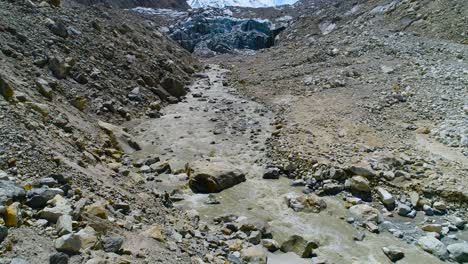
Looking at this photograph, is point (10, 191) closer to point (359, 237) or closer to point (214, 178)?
point (214, 178)

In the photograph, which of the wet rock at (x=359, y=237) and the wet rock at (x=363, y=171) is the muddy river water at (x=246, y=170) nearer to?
the wet rock at (x=359, y=237)

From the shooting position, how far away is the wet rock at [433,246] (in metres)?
6.73

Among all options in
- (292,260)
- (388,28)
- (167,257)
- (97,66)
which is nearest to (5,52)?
(97,66)

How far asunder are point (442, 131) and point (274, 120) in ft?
19.8

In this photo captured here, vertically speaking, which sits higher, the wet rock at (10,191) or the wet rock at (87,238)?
the wet rock at (10,191)

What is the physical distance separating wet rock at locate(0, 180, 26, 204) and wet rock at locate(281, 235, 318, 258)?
14.5 ft

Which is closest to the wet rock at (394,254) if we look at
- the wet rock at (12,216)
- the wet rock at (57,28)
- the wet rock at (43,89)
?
the wet rock at (12,216)

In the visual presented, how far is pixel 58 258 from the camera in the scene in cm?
396

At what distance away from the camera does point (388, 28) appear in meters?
24.1

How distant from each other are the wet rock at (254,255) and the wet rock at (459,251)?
11.6 ft

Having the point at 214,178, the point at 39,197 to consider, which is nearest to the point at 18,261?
the point at 39,197

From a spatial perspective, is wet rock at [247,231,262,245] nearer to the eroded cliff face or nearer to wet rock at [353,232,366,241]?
wet rock at [353,232,366,241]

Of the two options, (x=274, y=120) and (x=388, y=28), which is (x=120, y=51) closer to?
(x=274, y=120)

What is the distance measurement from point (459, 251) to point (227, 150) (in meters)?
7.18
